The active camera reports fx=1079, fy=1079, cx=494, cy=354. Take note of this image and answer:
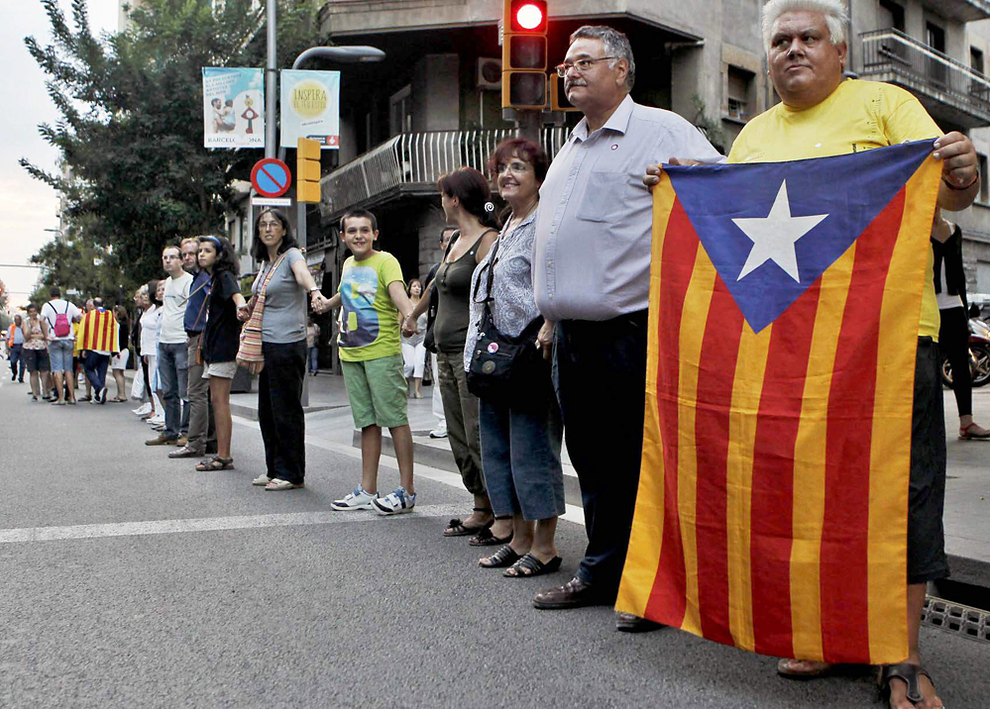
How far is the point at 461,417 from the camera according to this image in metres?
5.56

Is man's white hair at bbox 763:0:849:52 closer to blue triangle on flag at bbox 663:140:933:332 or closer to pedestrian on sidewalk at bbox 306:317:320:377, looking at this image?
blue triangle on flag at bbox 663:140:933:332

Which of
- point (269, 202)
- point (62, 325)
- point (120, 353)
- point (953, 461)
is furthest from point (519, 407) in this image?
point (62, 325)

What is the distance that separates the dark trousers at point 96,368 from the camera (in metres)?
18.2

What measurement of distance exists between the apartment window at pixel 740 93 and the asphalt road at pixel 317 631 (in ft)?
58.8

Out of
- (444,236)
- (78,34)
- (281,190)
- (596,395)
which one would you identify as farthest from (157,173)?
(596,395)

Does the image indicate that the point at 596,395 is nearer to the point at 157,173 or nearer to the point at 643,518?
the point at 643,518

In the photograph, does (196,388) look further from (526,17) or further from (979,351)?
(979,351)

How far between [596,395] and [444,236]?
2.52 metres

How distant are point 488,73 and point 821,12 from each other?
19.3 meters

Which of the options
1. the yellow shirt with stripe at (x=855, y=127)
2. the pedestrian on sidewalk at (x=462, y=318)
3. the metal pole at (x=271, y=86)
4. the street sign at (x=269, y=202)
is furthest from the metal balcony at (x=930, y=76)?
the yellow shirt with stripe at (x=855, y=127)

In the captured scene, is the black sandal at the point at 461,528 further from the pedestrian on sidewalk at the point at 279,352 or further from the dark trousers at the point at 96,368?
the dark trousers at the point at 96,368

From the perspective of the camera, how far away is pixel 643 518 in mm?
3430

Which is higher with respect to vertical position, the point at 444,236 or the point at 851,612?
the point at 444,236

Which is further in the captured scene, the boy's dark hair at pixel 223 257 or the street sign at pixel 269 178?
the street sign at pixel 269 178
